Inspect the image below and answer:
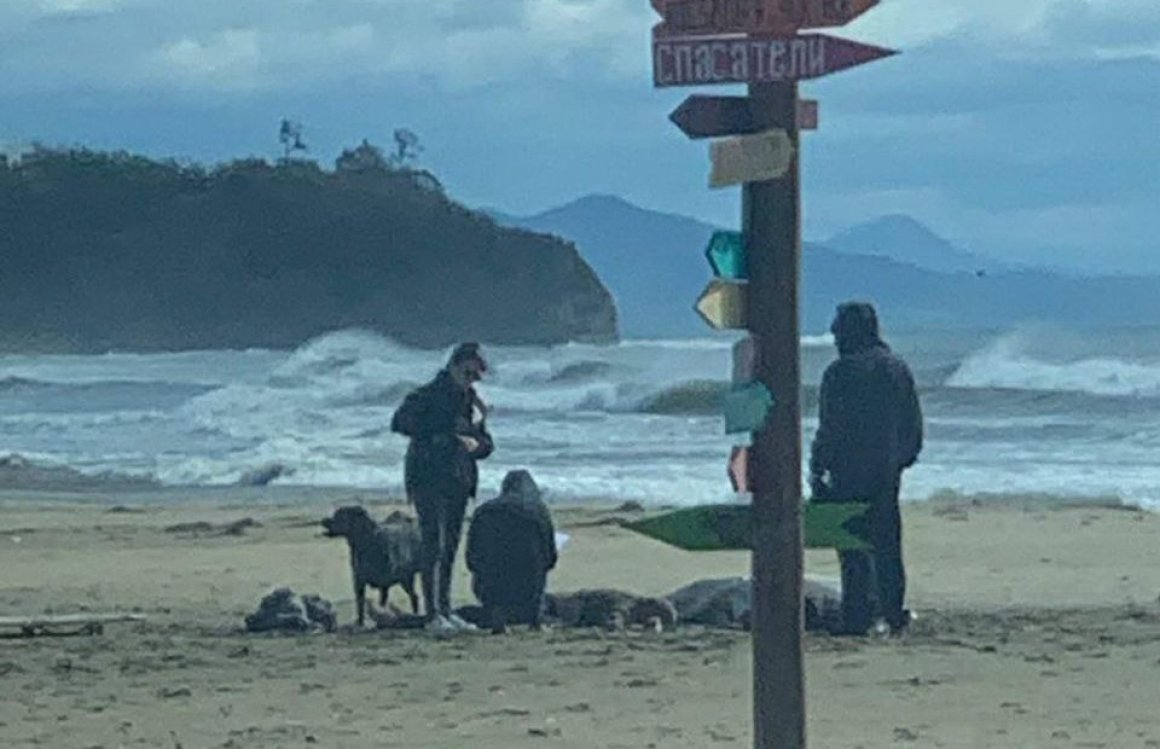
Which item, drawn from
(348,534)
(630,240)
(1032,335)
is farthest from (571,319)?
(348,534)

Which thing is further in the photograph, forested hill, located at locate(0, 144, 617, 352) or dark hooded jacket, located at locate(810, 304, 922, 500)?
forested hill, located at locate(0, 144, 617, 352)

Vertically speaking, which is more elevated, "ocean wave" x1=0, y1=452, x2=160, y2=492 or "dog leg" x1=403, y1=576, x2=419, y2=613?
"ocean wave" x1=0, y1=452, x2=160, y2=492

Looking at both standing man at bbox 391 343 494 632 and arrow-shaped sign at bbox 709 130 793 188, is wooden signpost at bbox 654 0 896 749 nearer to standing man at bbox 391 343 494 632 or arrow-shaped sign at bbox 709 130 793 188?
arrow-shaped sign at bbox 709 130 793 188

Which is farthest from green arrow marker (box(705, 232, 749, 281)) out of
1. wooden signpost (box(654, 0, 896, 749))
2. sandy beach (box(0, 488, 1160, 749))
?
sandy beach (box(0, 488, 1160, 749))

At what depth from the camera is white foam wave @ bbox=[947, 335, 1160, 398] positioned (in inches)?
1756

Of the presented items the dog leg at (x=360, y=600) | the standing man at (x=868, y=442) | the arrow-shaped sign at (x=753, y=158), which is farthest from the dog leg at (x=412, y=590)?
the arrow-shaped sign at (x=753, y=158)

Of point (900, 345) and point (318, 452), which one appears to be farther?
point (900, 345)

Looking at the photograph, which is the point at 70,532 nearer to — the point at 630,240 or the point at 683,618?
the point at 683,618

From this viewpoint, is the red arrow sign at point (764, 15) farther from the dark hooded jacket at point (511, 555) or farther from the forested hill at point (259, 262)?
the forested hill at point (259, 262)

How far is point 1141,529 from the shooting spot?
842 inches

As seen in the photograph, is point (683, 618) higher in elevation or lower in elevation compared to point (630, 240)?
lower

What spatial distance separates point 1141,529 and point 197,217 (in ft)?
263

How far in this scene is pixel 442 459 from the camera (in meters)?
14.2

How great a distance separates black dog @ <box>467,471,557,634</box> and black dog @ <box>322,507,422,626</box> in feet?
1.51
